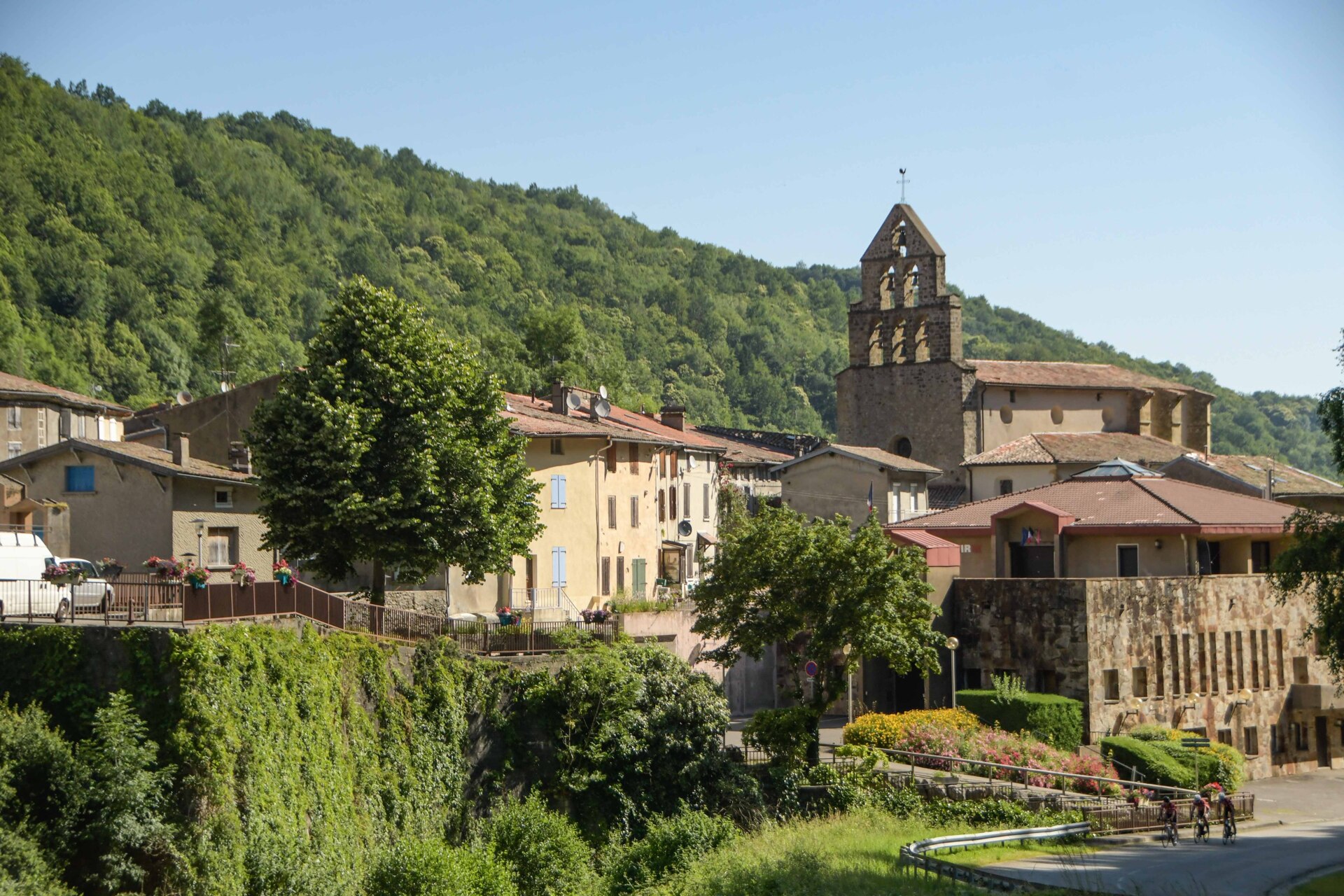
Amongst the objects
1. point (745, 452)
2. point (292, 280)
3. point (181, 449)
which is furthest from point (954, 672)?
point (292, 280)

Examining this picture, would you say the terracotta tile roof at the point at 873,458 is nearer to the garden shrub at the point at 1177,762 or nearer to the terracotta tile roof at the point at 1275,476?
the terracotta tile roof at the point at 1275,476

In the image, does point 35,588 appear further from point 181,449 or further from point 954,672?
point 954,672

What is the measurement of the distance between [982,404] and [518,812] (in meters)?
45.6

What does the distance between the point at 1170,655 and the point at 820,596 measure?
1525 centimetres

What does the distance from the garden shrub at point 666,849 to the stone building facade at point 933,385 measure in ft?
133

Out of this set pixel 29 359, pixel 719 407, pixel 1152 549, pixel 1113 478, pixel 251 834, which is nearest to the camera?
pixel 251 834

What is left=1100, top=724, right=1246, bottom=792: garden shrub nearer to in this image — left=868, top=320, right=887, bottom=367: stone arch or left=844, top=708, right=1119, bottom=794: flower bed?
left=844, top=708, right=1119, bottom=794: flower bed

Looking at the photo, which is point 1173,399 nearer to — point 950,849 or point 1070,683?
point 1070,683

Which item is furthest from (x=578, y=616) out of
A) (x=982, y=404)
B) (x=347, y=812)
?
(x=982, y=404)

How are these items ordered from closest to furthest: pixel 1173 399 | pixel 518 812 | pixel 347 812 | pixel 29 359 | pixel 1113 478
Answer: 1. pixel 347 812
2. pixel 518 812
3. pixel 1113 478
4. pixel 1173 399
5. pixel 29 359

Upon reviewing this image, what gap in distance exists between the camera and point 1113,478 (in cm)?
5003

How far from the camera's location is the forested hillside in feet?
335

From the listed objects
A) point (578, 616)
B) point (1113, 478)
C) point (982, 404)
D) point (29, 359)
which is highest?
point (29, 359)

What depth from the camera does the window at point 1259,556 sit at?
47.5 meters
